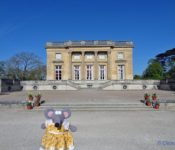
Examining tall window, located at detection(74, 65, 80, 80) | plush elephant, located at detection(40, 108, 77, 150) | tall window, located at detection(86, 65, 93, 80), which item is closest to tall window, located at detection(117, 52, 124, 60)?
tall window, located at detection(86, 65, 93, 80)

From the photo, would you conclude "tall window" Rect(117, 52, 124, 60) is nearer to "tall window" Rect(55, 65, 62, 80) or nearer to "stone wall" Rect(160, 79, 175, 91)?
"stone wall" Rect(160, 79, 175, 91)

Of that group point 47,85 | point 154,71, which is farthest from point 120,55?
point 47,85

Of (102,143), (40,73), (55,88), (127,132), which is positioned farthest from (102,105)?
(40,73)

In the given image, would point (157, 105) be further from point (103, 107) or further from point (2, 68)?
point (2, 68)

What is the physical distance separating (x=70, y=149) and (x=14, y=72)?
5342 cm

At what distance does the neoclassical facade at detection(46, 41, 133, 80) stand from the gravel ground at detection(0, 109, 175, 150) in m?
34.7

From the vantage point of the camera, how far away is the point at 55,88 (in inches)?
1390

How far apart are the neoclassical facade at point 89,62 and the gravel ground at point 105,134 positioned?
3470 centimetres

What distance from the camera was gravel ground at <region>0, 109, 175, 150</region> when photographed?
551cm

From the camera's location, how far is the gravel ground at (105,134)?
5508 mm

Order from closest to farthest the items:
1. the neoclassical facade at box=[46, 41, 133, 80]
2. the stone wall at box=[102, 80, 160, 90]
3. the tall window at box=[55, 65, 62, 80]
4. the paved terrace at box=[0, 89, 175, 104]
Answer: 1. the paved terrace at box=[0, 89, 175, 104]
2. the stone wall at box=[102, 80, 160, 90]
3. the neoclassical facade at box=[46, 41, 133, 80]
4. the tall window at box=[55, 65, 62, 80]

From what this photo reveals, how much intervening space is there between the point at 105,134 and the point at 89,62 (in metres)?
37.7

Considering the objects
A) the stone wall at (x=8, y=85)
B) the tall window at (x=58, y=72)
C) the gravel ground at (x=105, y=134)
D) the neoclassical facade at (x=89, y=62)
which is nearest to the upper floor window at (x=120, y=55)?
the neoclassical facade at (x=89, y=62)

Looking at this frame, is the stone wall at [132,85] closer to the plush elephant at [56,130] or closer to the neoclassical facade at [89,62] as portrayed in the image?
the neoclassical facade at [89,62]
